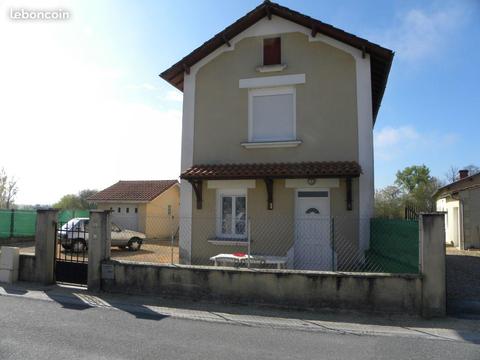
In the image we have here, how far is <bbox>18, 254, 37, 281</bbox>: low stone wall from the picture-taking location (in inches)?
398

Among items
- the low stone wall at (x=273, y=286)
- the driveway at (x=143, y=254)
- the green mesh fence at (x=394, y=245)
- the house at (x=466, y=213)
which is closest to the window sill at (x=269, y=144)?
the green mesh fence at (x=394, y=245)

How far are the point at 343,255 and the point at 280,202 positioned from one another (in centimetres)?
226

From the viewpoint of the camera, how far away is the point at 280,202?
11.5 meters

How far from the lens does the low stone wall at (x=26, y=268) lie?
10.1 meters

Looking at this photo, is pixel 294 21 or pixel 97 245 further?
pixel 294 21

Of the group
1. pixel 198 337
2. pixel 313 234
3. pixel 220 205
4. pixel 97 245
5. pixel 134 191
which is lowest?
pixel 198 337

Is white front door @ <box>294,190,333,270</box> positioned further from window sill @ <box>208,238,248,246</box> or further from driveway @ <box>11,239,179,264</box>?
driveway @ <box>11,239,179,264</box>

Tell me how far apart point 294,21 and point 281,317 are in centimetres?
869

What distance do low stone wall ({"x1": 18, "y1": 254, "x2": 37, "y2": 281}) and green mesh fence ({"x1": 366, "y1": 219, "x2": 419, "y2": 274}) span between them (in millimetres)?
8533

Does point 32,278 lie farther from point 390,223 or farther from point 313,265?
point 390,223

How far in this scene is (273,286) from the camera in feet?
25.2

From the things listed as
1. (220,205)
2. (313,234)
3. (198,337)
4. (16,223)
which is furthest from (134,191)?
(198,337)

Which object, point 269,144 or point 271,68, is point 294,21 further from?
point 269,144

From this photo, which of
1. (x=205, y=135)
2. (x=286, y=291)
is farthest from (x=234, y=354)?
(x=205, y=135)
